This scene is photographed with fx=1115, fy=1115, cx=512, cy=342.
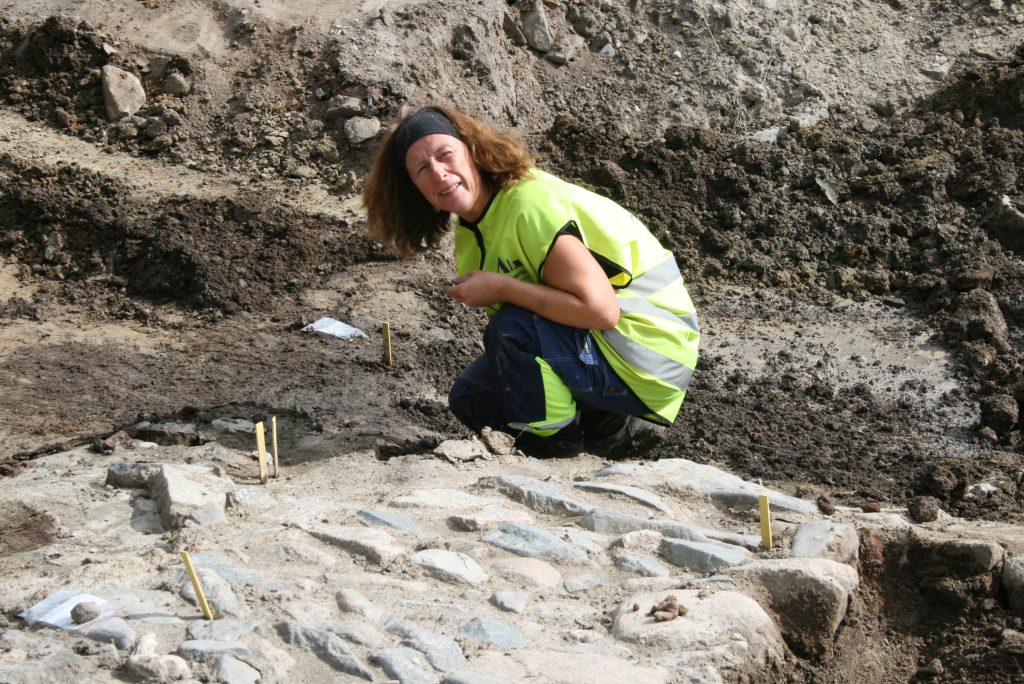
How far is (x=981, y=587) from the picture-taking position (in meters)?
3.56

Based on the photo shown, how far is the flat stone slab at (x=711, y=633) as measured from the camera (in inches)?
116

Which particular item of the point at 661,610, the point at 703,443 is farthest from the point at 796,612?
the point at 703,443

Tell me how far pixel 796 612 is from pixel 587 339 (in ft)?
4.50

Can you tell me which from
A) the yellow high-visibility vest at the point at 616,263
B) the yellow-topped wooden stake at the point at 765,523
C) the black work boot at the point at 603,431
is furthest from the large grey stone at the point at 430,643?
the black work boot at the point at 603,431

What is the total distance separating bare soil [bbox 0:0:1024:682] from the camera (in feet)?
17.3

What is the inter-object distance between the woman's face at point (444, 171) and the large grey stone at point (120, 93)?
13.7ft

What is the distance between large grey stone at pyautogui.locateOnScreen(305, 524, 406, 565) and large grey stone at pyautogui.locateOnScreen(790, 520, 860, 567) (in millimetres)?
1244

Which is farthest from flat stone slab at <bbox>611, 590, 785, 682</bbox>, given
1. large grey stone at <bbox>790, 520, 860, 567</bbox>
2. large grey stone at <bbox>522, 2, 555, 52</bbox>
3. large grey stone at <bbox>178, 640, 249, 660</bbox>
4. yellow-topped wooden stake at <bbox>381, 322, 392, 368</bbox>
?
large grey stone at <bbox>522, 2, 555, 52</bbox>

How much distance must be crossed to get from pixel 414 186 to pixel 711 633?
2.22 metres

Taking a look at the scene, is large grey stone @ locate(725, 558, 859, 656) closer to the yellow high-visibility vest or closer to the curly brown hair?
the yellow high-visibility vest

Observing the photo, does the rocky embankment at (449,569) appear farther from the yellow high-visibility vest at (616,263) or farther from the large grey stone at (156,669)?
the yellow high-visibility vest at (616,263)

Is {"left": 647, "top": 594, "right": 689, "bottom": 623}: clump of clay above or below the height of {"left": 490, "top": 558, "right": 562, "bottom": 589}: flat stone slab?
above

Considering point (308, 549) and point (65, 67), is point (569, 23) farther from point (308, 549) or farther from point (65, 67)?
point (308, 549)

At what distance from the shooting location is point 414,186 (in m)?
4.45
